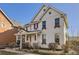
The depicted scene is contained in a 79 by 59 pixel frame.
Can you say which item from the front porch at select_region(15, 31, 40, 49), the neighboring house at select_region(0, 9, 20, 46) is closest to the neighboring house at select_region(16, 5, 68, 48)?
the front porch at select_region(15, 31, 40, 49)

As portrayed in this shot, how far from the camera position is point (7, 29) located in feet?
24.5

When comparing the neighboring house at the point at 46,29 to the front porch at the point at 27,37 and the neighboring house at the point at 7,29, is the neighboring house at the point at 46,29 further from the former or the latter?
the neighboring house at the point at 7,29

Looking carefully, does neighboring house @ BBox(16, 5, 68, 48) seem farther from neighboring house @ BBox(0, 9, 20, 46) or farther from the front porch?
neighboring house @ BBox(0, 9, 20, 46)

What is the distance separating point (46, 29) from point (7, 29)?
0.67 meters

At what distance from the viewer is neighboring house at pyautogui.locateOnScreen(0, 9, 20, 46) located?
7441 millimetres

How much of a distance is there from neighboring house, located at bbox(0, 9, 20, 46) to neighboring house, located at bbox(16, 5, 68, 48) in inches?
4.0

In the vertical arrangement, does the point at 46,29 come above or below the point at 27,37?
above

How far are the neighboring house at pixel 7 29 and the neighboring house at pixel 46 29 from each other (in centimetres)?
10

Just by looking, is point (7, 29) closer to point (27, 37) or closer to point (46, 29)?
point (27, 37)

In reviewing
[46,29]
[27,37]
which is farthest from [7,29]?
[46,29]

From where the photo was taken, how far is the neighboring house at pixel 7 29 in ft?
24.4

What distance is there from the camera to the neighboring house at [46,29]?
7398 mm

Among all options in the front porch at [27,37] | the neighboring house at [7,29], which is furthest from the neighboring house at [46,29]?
the neighboring house at [7,29]

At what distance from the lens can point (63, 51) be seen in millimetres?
7387
